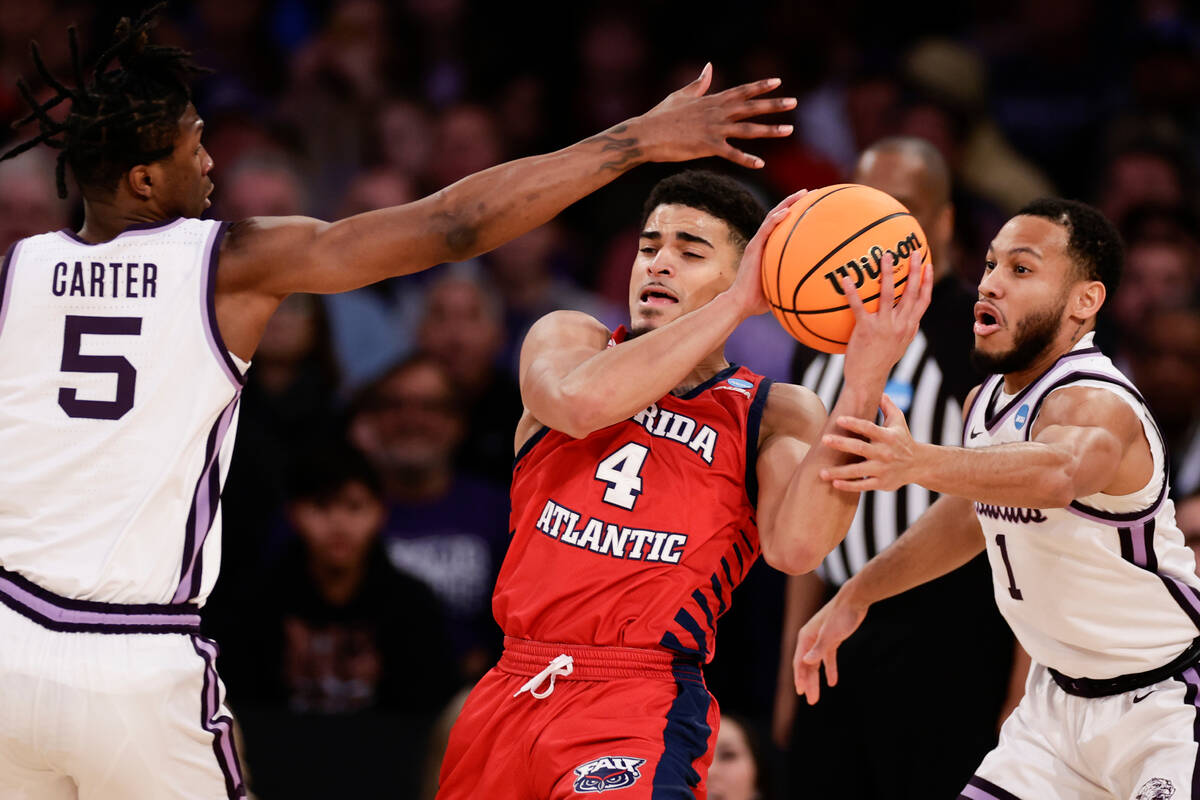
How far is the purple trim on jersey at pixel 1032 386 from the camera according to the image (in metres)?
4.65

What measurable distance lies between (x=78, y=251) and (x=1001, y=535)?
284 centimetres

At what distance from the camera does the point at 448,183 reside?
1019 centimetres

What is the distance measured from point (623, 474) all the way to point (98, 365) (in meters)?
1.50

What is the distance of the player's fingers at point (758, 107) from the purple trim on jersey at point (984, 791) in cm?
215

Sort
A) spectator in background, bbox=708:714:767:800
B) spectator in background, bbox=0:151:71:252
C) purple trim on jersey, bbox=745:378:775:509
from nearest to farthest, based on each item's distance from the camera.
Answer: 1. purple trim on jersey, bbox=745:378:775:509
2. spectator in background, bbox=708:714:767:800
3. spectator in background, bbox=0:151:71:252

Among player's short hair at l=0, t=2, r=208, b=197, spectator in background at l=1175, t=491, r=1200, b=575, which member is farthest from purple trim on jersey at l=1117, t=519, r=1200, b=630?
player's short hair at l=0, t=2, r=208, b=197

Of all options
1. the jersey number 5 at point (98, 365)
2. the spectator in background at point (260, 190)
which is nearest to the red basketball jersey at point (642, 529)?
the jersey number 5 at point (98, 365)

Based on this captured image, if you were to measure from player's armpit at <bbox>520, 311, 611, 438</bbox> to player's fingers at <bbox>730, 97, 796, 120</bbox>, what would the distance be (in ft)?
2.76

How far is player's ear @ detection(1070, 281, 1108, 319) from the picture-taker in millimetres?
4730

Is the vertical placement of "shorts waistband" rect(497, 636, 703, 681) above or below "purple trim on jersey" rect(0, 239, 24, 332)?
below

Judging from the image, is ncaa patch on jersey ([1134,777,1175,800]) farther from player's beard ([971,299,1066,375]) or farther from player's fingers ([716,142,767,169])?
player's fingers ([716,142,767,169])

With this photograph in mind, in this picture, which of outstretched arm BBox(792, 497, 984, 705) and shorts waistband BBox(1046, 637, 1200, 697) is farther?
outstretched arm BBox(792, 497, 984, 705)

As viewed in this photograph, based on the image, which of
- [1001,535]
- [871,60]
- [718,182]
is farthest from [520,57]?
[1001,535]

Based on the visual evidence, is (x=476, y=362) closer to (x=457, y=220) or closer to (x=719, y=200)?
(x=719, y=200)
